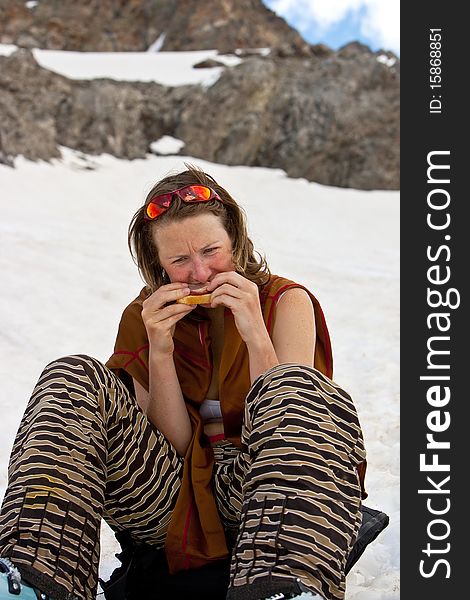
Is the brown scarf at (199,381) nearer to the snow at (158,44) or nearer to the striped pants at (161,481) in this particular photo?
the striped pants at (161,481)

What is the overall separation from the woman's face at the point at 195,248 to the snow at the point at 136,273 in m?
0.73

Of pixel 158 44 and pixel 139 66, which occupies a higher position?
pixel 158 44

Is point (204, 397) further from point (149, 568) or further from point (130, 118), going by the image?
point (130, 118)

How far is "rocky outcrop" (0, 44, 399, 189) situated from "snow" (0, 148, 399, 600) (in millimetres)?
1338

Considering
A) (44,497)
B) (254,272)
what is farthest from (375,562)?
(44,497)

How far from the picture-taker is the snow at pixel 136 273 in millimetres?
4078

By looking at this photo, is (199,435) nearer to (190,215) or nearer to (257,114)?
(190,215)

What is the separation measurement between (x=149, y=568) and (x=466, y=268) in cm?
171

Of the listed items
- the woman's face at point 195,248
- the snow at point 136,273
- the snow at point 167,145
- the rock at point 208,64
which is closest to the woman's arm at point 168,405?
the woman's face at point 195,248

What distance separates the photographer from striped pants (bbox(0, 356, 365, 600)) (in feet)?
5.35

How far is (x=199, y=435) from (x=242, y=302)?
1.45ft

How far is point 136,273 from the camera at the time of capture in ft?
28.7

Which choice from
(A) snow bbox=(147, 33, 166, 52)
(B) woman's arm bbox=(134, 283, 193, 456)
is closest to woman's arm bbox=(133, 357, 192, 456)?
(B) woman's arm bbox=(134, 283, 193, 456)

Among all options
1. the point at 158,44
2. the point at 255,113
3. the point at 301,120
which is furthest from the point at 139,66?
the point at 158,44
